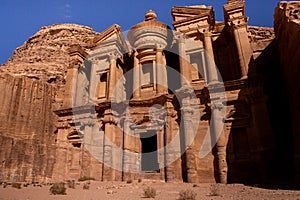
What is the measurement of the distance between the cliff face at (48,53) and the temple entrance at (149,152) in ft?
39.0

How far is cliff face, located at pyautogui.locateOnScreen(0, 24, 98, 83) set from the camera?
33.3 meters

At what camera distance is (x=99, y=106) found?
17844 millimetres

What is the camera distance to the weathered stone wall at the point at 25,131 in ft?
59.4

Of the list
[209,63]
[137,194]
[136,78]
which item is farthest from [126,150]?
[209,63]

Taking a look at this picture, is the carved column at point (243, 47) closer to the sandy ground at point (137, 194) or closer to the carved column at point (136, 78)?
the carved column at point (136, 78)

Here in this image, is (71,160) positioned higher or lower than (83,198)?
higher

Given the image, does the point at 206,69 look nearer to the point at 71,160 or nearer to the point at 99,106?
the point at 99,106

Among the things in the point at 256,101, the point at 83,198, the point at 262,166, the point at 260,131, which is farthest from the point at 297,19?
the point at 83,198

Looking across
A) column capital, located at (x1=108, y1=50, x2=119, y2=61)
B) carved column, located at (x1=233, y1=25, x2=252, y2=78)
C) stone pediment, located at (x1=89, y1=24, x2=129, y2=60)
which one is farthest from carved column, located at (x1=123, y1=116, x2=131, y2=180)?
carved column, located at (x1=233, y1=25, x2=252, y2=78)

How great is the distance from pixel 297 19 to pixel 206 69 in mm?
7469

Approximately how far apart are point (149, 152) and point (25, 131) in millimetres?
10688

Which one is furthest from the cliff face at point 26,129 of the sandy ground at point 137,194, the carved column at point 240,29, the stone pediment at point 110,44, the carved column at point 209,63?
the carved column at point 240,29

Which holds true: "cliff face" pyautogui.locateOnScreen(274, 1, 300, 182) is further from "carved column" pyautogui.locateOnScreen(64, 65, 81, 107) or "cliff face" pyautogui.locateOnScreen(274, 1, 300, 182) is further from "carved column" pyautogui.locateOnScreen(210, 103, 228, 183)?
"carved column" pyautogui.locateOnScreen(64, 65, 81, 107)

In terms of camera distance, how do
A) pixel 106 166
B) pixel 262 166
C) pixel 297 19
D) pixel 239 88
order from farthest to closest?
pixel 106 166
pixel 239 88
pixel 262 166
pixel 297 19
